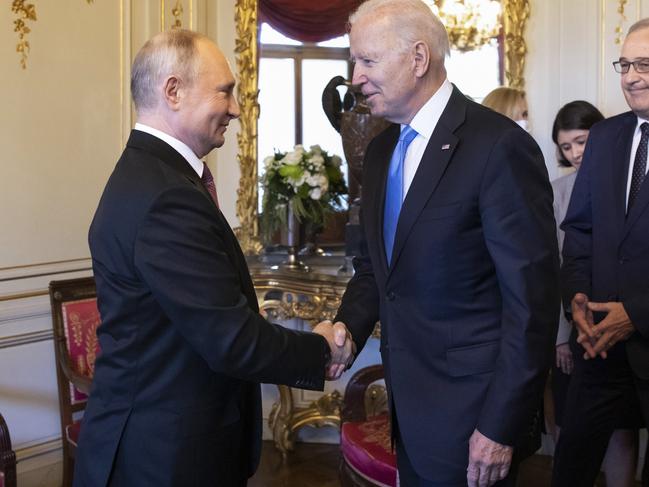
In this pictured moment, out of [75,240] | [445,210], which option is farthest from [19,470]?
[445,210]

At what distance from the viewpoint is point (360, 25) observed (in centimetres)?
190

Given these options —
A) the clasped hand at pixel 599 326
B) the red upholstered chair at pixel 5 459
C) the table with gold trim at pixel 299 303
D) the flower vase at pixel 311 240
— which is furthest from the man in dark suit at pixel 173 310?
the flower vase at pixel 311 240

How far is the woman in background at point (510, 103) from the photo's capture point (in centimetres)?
382

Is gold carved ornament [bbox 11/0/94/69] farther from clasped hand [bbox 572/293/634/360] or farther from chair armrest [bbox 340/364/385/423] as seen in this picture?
clasped hand [bbox 572/293/634/360]

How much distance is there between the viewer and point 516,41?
13.9ft

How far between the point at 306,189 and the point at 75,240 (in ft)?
3.94

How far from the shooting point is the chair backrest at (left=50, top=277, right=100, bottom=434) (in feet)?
11.0

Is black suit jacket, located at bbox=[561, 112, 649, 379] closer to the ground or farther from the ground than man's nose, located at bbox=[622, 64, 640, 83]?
closer to the ground

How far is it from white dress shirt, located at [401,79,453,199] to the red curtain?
105 inches

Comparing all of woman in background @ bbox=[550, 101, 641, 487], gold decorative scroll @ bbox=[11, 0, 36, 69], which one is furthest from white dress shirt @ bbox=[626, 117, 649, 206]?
gold decorative scroll @ bbox=[11, 0, 36, 69]

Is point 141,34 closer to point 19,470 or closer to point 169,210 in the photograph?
point 19,470

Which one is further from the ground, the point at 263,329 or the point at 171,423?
the point at 263,329

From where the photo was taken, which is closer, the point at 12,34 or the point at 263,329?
the point at 263,329

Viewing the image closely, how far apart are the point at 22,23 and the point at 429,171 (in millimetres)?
2331
